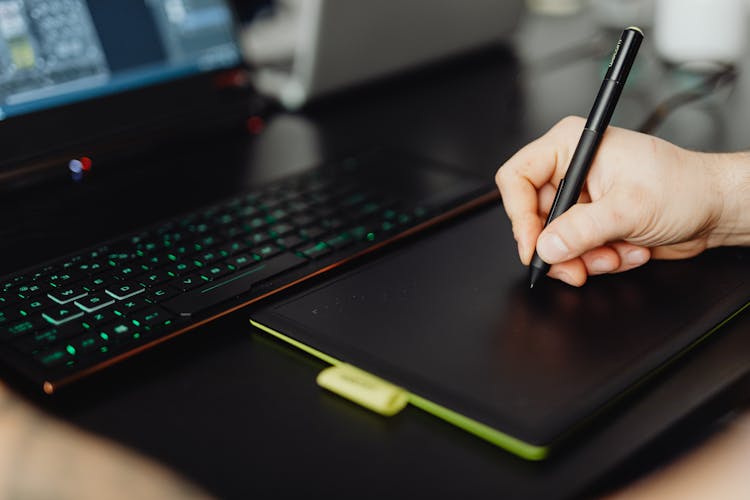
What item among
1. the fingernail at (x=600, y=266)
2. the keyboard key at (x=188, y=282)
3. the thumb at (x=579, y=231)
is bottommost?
the fingernail at (x=600, y=266)

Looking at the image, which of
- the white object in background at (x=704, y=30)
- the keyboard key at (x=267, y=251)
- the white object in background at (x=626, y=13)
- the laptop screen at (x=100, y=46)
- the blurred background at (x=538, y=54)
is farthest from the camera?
the white object in background at (x=626, y=13)

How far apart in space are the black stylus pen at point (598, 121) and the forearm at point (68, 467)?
329 mm

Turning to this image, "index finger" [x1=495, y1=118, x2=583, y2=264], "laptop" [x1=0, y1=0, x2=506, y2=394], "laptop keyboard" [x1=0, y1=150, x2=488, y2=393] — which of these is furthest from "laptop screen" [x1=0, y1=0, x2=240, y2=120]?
"index finger" [x1=495, y1=118, x2=583, y2=264]

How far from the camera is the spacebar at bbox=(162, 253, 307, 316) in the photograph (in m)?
0.54

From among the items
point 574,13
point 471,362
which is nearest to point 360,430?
point 471,362

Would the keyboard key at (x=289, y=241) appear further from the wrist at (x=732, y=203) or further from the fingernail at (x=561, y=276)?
the wrist at (x=732, y=203)

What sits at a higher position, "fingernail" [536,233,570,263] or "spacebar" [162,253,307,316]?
"spacebar" [162,253,307,316]

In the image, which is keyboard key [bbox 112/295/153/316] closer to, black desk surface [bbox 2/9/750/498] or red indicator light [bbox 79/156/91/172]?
black desk surface [bbox 2/9/750/498]

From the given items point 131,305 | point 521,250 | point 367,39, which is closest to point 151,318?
point 131,305

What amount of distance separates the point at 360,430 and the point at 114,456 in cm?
14

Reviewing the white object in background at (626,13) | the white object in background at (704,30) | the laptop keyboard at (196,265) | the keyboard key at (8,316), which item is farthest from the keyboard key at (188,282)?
the white object in background at (626,13)

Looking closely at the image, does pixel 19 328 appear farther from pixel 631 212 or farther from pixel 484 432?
pixel 631 212

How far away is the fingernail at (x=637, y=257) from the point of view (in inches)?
23.2

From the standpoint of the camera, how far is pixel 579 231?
1.82 feet
